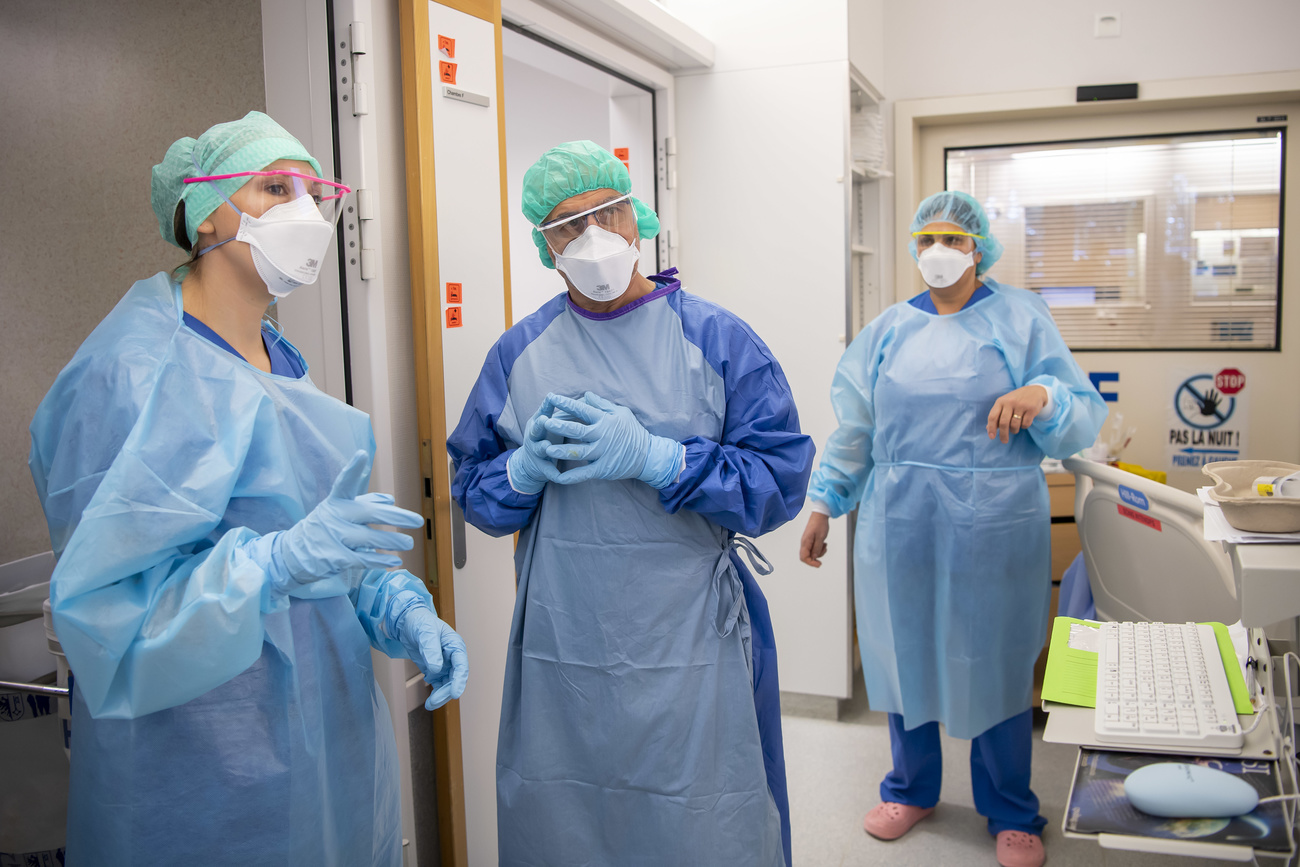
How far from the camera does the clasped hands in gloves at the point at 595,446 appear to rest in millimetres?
1420

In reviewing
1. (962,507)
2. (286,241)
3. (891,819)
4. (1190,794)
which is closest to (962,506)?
(962,507)

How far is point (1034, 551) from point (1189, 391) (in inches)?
69.0

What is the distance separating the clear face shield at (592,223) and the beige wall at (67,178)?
1068 mm

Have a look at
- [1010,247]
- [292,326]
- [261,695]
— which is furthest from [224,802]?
[1010,247]

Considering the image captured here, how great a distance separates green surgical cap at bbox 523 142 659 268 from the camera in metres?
1.54

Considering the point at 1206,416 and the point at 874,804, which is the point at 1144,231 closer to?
the point at 1206,416

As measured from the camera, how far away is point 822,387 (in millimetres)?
3047

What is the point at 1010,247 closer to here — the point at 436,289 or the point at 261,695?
the point at 436,289

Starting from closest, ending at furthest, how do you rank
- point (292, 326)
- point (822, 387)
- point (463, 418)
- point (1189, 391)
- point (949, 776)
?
1. point (463, 418)
2. point (292, 326)
3. point (949, 776)
4. point (822, 387)
5. point (1189, 391)

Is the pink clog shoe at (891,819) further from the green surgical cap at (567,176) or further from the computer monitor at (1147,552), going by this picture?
the green surgical cap at (567,176)

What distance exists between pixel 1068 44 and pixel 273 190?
128 inches

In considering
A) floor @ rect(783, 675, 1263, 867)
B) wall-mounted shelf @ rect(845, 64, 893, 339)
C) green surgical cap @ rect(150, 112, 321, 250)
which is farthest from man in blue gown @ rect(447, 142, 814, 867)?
wall-mounted shelf @ rect(845, 64, 893, 339)

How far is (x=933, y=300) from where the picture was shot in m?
2.47

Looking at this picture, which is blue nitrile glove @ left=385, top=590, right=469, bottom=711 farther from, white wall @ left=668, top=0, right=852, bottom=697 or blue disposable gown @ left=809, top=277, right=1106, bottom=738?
Answer: white wall @ left=668, top=0, right=852, bottom=697
